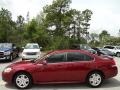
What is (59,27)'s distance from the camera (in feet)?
149

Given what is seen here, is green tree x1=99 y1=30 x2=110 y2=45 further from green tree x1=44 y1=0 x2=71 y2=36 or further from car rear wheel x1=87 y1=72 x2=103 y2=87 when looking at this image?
car rear wheel x1=87 y1=72 x2=103 y2=87

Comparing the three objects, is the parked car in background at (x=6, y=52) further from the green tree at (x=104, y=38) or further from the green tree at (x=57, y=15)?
the green tree at (x=104, y=38)

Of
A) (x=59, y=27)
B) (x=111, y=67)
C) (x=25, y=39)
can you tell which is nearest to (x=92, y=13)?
(x=59, y=27)

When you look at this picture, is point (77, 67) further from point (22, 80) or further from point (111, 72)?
point (22, 80)

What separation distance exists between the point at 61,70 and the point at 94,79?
1.35 meters

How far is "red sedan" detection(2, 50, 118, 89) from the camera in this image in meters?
10.7

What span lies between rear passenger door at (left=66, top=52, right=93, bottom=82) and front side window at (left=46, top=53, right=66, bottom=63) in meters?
0.20

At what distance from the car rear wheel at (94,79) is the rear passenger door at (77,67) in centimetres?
23

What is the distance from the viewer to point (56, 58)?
10.9 metres

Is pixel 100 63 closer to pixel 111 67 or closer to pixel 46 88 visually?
pixel 111 67

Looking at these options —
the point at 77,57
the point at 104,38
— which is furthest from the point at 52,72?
the point at 104,38

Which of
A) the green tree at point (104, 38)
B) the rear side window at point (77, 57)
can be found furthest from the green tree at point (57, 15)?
the rear side window at point (77, 57)

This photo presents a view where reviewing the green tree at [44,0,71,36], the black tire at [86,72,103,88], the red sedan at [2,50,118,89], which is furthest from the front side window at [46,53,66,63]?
the green tree at [44,0,71,36]

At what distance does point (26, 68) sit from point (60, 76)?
133cm
